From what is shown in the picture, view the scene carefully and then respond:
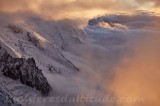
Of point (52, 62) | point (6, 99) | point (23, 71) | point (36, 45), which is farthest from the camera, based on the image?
point (36, 45)

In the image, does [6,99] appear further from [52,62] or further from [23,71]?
[52,62]

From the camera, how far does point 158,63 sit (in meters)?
171

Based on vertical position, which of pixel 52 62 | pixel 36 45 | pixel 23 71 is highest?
pixel 23 71

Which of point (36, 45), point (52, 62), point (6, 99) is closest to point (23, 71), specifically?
point (6, 99)

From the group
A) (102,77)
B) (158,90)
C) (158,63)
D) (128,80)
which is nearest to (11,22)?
(102,77)

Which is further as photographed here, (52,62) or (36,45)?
(36,45)

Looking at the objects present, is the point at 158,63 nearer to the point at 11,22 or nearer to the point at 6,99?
the point at 11,22

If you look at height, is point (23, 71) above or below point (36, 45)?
above

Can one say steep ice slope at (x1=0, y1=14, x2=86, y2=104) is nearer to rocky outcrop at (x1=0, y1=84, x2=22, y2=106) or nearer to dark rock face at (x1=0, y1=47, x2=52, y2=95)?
dark rock face at (x1=0, y1=47, x2=52, y2=95)

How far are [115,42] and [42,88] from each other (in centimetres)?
10087

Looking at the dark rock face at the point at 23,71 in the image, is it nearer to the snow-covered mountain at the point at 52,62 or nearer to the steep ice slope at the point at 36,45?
the snow-covered mountain at the point at 52,62

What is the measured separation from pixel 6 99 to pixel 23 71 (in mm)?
13316

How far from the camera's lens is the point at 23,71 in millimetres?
96625

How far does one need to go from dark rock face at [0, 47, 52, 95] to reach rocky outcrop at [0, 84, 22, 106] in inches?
266
